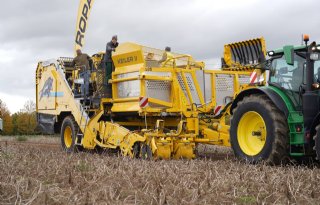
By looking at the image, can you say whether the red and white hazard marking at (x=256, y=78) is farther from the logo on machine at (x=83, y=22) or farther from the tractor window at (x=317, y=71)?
the logo on machine at (x=83, y=22)

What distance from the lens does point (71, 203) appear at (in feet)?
12.9

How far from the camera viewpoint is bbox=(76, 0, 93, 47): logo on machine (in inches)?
563

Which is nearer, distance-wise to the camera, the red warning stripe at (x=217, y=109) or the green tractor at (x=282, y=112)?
the green tractor at (x=282, y=112)

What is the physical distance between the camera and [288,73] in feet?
23.1

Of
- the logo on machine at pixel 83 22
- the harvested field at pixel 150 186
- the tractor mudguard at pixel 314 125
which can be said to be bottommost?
the harvested field at pixel 150 186

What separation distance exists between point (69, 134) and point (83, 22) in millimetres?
4384

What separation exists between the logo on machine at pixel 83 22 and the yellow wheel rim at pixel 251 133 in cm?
815

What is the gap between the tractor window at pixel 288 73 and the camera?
268 inches

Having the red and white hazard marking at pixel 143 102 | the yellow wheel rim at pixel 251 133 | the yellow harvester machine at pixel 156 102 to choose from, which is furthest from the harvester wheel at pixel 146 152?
the yellow wheel rim at pixel 251 133

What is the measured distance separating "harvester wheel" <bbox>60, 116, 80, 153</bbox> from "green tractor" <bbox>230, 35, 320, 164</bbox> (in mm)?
4726

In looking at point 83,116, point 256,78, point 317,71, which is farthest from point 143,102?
point 317,71

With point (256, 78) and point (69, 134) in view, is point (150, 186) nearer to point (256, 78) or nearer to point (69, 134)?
point (256, 78)

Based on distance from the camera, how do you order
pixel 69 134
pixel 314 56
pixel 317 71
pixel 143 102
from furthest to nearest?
pixel 69 134 → pixel 143 102 → pixel 317 71 → pixel 314 56

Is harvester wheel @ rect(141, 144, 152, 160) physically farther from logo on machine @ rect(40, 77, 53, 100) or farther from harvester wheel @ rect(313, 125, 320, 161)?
logo on machine @ rect(40, 77, 53, 100)
